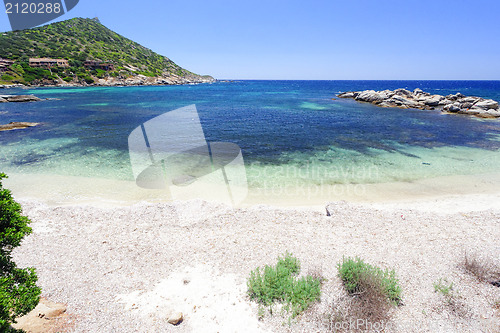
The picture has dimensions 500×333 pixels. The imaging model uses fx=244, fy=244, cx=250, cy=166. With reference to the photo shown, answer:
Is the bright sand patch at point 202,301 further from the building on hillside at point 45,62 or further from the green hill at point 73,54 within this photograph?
the building on hillside at point 45,62

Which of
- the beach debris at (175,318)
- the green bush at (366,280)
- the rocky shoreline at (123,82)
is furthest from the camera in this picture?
the rocky shoreline at (123,82)

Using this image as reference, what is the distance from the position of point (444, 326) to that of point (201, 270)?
618 centimetres

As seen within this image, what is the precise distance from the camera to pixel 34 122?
33969 millimetres

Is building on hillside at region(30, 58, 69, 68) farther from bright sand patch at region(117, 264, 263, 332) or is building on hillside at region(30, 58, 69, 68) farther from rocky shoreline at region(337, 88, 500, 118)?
bright sand patch at region(117, 264, 263, 332)

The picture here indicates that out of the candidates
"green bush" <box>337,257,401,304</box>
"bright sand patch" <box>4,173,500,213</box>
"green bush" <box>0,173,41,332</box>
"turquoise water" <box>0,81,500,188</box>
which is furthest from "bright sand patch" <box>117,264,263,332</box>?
"turquoise water" <box>0,81,500,188</box>

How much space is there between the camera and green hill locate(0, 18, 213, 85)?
10556cm

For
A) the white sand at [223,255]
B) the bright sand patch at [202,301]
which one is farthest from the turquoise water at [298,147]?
the bright sand patch at [202,301]

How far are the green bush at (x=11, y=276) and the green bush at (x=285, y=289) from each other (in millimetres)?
4524

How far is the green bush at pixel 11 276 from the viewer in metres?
3.90

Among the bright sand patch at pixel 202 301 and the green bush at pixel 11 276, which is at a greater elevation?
the green bush at pixel 11 276

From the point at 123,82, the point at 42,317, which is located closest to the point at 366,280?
the point at 42,317

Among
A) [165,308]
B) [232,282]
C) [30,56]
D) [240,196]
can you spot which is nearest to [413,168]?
[240,196]

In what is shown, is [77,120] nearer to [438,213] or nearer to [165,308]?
[165,308]

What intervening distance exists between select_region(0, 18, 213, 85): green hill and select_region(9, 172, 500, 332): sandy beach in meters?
127
